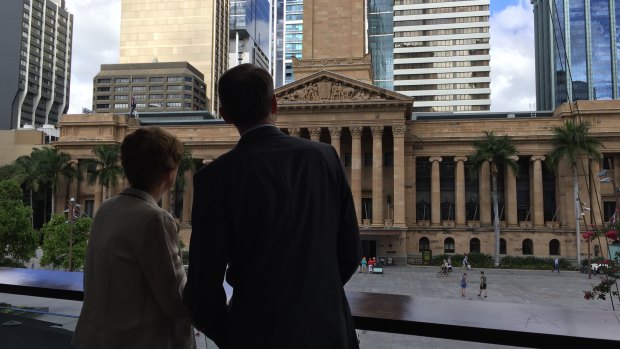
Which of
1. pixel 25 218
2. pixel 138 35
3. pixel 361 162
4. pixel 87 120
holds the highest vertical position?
pixel 138 35

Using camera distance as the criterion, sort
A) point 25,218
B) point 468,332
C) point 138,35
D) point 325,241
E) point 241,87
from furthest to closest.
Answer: point 138,35 < point 25,218 < point 468,332 < point 241,87 < point 325,241

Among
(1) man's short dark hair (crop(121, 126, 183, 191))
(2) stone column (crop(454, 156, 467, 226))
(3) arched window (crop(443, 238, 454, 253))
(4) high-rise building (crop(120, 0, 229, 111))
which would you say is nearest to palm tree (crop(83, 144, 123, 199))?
(3) arched window (crop(443, 238, 454, 253))

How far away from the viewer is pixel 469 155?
56.7 m

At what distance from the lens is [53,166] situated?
61.2 metres

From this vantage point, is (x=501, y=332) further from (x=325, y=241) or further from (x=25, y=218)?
(x=25, y=218)

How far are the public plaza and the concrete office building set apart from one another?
10437 centimetres

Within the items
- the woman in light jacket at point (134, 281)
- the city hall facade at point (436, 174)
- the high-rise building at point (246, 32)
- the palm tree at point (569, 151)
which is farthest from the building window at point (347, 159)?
the high-rise building at point (246, 32)

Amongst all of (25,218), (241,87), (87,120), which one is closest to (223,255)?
(241,87)

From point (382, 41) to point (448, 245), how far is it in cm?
7476

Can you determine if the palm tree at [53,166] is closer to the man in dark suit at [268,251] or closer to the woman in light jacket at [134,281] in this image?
the woman in light jacket at [134,281]

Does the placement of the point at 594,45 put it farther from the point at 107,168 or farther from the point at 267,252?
the point at 267,252

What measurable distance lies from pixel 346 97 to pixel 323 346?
2123 inches

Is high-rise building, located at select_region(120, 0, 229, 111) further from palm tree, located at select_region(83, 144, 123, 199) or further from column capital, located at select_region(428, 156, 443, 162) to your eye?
column capital, located at select_region(428, 156, 443, 162)

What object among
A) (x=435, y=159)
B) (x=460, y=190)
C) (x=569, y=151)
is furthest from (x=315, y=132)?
(x=569, y=151)
